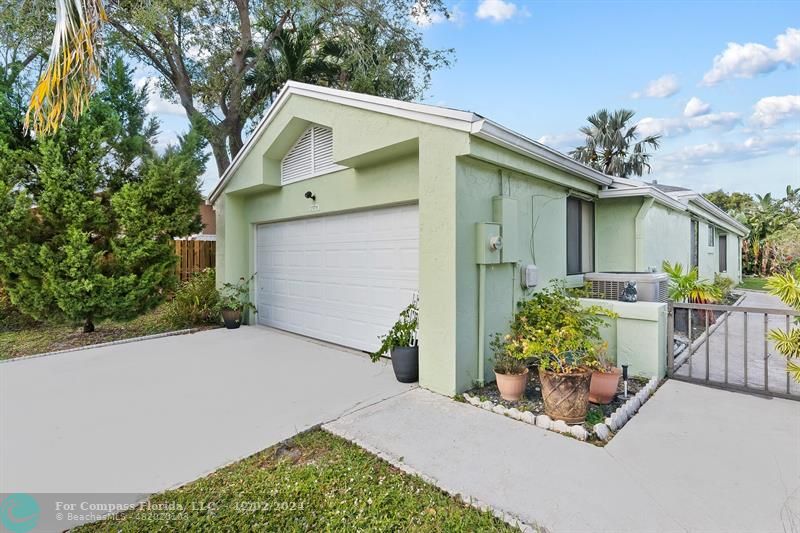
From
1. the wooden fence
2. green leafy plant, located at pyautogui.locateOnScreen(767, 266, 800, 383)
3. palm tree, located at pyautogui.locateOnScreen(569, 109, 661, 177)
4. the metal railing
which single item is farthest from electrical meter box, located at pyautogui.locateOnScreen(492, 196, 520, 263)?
palm tree, located at pyautogui.locateOnScreen(569, 109, 661, 177)

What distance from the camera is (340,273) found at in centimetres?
772

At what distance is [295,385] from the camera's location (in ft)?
18.0

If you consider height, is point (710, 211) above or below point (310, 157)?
below

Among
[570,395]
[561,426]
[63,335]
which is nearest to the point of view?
[561,426]

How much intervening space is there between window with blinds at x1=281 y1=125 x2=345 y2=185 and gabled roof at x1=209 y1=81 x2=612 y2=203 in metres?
0.73

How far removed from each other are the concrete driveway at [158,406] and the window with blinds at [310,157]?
347 cm

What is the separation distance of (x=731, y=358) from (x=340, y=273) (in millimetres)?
6822

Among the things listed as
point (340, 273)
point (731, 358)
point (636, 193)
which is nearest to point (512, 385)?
point (340, 273)

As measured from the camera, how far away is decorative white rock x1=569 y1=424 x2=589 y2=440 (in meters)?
3.78

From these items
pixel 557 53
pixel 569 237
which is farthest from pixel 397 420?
pixel 557 53

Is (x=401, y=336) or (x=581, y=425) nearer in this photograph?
(x=581, y=425)

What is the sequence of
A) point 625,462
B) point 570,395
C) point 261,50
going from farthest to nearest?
1. point 261,50
2. point 570,395
3. point 625,462

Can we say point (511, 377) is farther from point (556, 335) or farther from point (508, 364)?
point (556, 335)

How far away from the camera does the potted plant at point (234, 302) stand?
9578mm
